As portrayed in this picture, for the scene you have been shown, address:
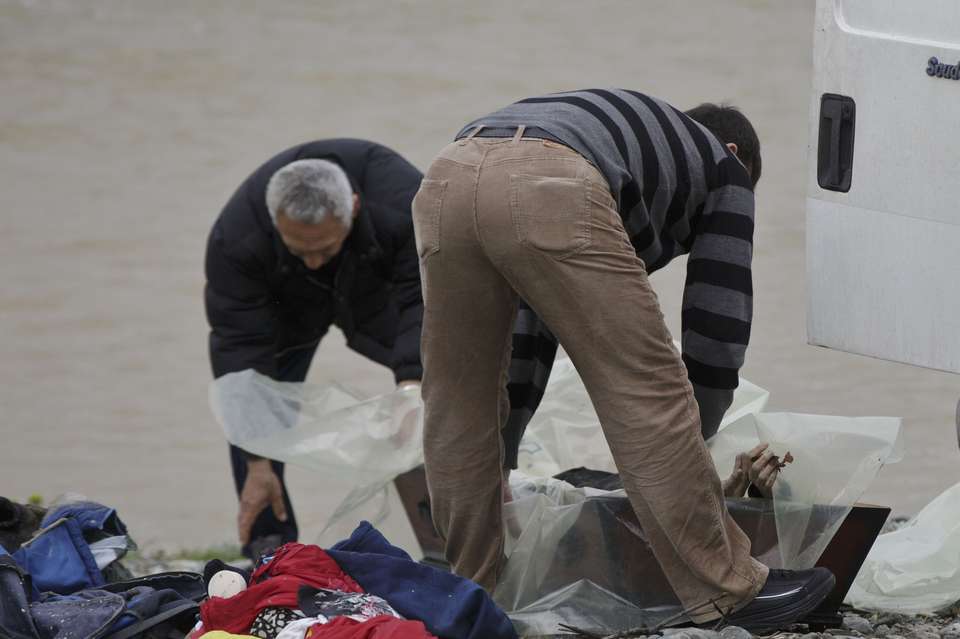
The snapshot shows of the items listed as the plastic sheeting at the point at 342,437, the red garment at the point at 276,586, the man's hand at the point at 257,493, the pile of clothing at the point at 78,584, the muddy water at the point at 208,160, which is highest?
the red garment at the point at 276,586

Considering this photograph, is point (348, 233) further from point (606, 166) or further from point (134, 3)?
point (134, 3)

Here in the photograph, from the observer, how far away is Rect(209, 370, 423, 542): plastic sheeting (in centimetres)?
440

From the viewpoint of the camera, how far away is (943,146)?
128 inches

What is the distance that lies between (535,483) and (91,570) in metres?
1.12

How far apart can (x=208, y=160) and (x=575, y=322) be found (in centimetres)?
1028

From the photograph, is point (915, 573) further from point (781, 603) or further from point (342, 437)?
point (342, 437)

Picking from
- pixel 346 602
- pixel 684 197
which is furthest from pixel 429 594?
pixel 684 197

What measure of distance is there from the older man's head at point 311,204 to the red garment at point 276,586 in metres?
1.59

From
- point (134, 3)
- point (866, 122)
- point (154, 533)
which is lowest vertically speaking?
point (154, 533)

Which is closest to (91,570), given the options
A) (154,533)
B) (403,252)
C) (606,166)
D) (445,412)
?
(445,412)

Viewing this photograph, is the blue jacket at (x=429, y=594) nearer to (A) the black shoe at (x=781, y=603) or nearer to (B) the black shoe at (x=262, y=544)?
(A) the black shoe at (x=781, y=603)

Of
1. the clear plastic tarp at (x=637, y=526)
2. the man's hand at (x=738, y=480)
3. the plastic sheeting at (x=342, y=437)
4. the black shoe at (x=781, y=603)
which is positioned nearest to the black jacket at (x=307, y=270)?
the plastic sheeting at (x=342, y=437)

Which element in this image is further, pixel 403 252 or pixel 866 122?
pixel 403 252

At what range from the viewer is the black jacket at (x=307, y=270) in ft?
15.9
